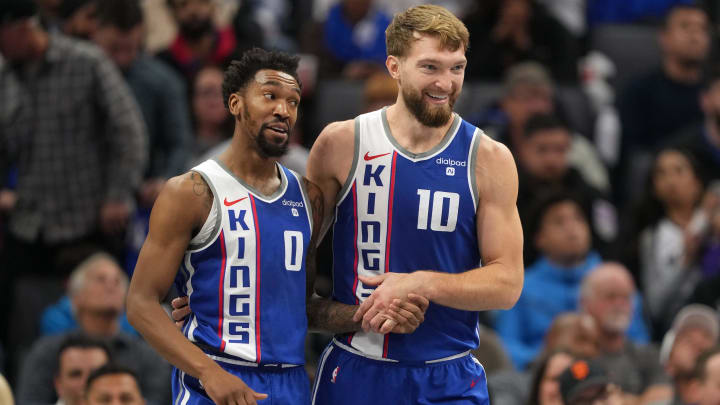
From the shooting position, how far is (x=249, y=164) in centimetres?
478

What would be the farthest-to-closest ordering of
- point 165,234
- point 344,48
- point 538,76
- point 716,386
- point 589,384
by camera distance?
1. point 344,48
2. point 538,76
3. point 716,386
4. point 589,384
5. point 165,234

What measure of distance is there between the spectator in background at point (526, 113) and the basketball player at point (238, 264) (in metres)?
4.98

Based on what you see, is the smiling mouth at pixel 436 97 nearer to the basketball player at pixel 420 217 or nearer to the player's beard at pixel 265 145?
the basketball player at pixel 420 217

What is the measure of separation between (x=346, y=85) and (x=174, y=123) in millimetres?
1715

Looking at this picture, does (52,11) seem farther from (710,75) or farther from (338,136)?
(338,136)

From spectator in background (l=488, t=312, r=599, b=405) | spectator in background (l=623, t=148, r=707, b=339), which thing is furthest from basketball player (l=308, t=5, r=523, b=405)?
spectator in background (l=623, t=148, r=707, b=339)

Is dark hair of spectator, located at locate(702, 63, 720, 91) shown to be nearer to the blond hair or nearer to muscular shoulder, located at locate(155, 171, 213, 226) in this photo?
the blond hair

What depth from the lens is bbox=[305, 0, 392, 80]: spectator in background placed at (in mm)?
10906

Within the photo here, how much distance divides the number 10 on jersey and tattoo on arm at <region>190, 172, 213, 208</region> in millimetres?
818

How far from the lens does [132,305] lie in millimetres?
4613

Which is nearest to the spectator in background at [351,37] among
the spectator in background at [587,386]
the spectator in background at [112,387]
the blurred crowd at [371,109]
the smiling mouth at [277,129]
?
the blurred crowd at [371,109]

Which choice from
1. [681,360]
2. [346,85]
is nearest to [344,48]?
[346,85]

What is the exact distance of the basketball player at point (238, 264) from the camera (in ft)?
15.0

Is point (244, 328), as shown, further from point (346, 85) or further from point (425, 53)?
point (346, 85)
